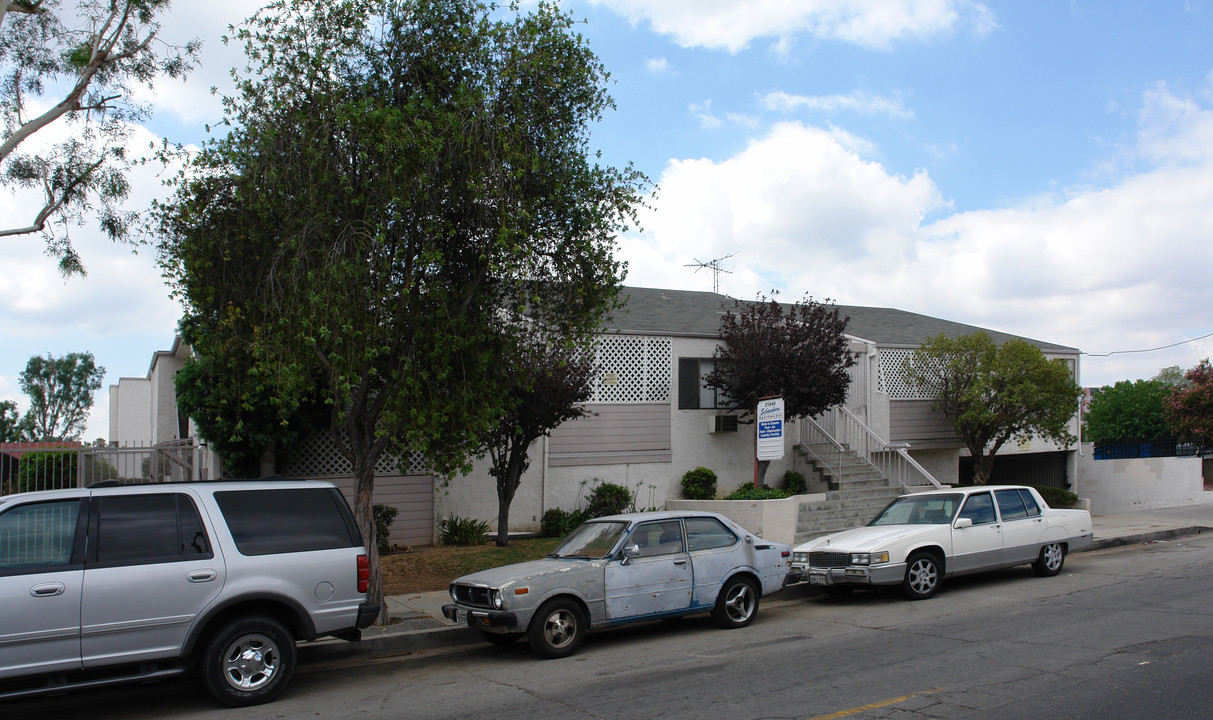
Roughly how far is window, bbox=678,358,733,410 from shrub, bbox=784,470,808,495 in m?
1.95

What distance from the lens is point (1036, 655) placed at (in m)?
7.91

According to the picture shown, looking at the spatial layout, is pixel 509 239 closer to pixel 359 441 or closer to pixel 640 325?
pixel 359 441

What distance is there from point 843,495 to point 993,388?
16.2 feet

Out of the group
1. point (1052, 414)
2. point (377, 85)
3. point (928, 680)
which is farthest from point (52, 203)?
point (1052, 414)

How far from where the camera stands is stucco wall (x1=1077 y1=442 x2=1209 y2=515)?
2348 centimetres

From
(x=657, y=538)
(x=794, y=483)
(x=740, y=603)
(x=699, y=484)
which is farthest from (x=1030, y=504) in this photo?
(x=699, y=484)

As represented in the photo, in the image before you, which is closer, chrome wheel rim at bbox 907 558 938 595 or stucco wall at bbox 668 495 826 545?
chrome wheel rim at bbox 907 558 938 595

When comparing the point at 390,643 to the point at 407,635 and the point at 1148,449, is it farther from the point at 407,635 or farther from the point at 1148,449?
the point at 1148,449

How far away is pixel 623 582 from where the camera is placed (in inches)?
363

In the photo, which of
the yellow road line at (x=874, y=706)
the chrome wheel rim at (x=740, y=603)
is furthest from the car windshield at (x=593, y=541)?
the yellow road line at (x=874, y=706)

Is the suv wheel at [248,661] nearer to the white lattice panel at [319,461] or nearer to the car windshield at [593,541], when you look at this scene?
the car windshield at [593,541]

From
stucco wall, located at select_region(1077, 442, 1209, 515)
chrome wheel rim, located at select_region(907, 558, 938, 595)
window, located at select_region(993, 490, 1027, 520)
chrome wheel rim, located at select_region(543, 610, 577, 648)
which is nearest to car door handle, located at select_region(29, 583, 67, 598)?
chrome wheel rim, located at select_region(543, 610, 577, 648)

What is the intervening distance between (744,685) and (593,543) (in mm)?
2806

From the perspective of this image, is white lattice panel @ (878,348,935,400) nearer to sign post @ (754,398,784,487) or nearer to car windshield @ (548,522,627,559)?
sign post @ (754,398,784,487)
